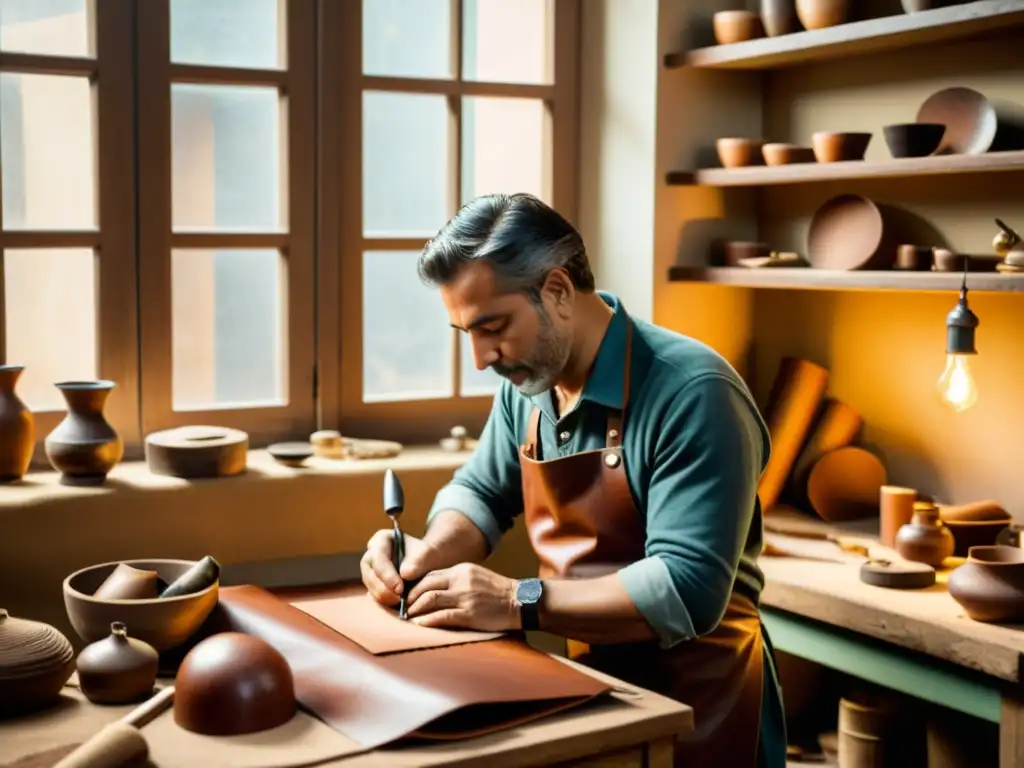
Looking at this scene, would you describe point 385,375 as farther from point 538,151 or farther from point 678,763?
point 678,763

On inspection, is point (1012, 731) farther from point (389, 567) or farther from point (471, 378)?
point (471, 378)

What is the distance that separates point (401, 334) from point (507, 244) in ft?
5.26

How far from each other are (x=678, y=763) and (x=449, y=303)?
0.95 metres

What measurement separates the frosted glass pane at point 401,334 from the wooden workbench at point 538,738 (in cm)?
195

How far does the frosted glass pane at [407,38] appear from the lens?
3869mm

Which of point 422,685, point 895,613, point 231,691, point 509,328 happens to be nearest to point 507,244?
point 509,328

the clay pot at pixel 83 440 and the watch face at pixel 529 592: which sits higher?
the clay pot at pixel 83 440

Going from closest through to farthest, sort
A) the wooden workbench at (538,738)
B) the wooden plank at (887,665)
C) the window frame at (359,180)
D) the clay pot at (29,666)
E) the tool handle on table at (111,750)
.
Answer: the tool handle on table at (111,750) → the wooden workbench at (538,738) → the clay pot at (29,666) → the wooden plank at (887,665) → the window frame at (359,180)

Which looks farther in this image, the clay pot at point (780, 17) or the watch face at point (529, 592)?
the clay pot at point (780, 17)

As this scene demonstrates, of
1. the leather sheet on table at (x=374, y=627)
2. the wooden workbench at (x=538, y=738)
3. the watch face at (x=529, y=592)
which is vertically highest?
the watch face at (x=529, y=592)

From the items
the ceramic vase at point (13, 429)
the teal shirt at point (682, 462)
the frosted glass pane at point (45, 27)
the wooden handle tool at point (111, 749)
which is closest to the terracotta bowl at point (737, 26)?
the teal shirt at point (682, 462)

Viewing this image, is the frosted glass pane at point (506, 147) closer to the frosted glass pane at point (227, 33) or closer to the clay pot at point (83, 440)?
the frosted glass pane at point (227, 33)

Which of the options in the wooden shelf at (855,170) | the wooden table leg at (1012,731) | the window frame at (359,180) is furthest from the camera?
A: the window frame at (359,180)

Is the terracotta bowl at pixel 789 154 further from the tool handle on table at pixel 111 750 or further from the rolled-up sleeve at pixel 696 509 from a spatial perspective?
the tool handle on table at pixel 111 750
